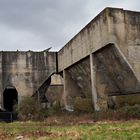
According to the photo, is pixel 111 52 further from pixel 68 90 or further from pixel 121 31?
pixel 68 90

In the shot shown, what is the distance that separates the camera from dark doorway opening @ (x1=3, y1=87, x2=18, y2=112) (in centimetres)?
3843

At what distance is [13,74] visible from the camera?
36219 millimetres

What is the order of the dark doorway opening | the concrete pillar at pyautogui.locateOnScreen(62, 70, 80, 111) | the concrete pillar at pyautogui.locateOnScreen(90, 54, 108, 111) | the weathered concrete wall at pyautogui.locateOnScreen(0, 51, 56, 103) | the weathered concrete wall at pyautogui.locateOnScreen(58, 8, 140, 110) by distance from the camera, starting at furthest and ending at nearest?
1. the dark doorway opening
2. the weathered concrete wall at pyautogui.locateOnScreen(0, 51, 56, 103)
3. the concrete pillar at pyautogui.locateOnScreen(62, 70, 80, 111)
4. the concrete pillar at pyautogui.locateOnScreen(90, 54, 108, 111)
5. the weathered concrete wall at pyautogui.locateOnScreen(58, 8, 140, 110)

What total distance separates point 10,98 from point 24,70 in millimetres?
5064

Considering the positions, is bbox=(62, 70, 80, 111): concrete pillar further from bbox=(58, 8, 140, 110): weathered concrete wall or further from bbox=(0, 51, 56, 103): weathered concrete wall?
bbox=(58, 8, 140, 110): weathered concrete wall

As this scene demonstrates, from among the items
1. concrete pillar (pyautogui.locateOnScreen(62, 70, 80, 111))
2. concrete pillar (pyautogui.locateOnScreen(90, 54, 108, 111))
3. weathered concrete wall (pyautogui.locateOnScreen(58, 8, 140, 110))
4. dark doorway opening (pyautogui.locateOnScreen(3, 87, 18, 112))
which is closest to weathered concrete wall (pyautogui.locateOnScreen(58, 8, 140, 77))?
weathered concrete wall (pyautogui.locateOnScreen(58, 8, 140, 110))

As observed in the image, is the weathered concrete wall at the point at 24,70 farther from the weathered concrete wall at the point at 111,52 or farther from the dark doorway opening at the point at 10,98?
the weathered concrete wall at the point at 111,52

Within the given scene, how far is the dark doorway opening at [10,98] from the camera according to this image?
126 feet

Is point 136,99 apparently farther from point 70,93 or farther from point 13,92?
point 13,92

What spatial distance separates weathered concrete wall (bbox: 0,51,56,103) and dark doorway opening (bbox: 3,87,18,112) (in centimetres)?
216

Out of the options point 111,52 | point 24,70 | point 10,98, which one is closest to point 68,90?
point 24,70

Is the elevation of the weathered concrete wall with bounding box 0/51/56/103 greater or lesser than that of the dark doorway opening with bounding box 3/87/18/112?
greater

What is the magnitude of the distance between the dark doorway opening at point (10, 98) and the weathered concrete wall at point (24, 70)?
216 cm

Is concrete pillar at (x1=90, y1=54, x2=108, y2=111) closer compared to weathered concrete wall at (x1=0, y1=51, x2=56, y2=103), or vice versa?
concrete pillar at (x1=90, y1=54, x2=108, y2=111)
